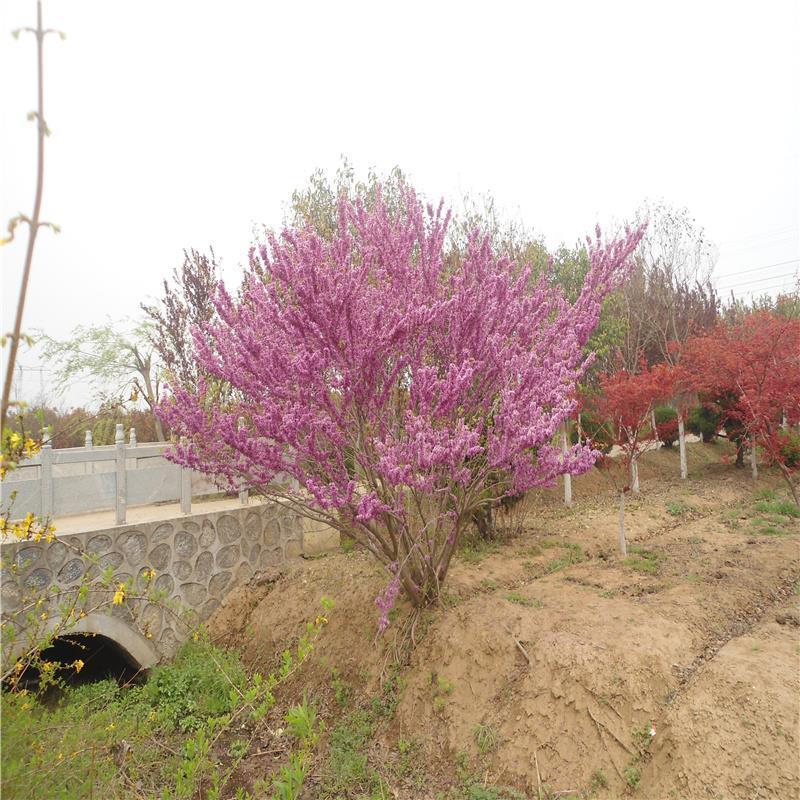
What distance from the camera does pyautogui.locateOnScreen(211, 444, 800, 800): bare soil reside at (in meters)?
3.82

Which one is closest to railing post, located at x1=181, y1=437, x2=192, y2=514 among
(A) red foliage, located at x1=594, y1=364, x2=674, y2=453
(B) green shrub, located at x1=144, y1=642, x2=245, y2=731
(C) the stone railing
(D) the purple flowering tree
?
(C) the stone railing

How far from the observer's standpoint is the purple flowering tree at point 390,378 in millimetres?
4227

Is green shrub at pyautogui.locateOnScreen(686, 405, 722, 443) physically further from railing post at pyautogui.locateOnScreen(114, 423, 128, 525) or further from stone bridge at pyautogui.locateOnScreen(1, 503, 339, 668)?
railing post at pyautogui.locateOnScreen(114, 423, 128, 525)

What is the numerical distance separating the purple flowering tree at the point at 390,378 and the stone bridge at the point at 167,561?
→ 7.99 ft

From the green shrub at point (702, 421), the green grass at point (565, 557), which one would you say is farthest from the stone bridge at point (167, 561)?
the green shrub at point (702, 421)

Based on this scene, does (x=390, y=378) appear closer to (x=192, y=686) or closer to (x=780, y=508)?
(x=192, y=686)

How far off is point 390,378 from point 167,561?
16.1ft

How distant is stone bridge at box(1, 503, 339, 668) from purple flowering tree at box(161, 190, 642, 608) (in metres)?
2.43

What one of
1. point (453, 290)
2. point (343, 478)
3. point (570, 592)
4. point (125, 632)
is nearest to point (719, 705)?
point (570, 592)

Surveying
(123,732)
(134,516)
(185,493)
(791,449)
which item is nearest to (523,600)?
(123,732)

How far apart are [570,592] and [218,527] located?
5.09m

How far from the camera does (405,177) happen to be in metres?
13.8

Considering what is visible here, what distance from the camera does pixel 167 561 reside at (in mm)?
7422

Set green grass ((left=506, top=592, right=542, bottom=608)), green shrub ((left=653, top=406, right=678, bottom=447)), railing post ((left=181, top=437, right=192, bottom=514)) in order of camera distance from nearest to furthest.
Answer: green grass ((left=506, top=592, right=542, bottom=608)) < railing post ((left=181, top=437, right=192, bottom=514)) < green shrub ((left=653, top=406, right=678, bottom=447))
